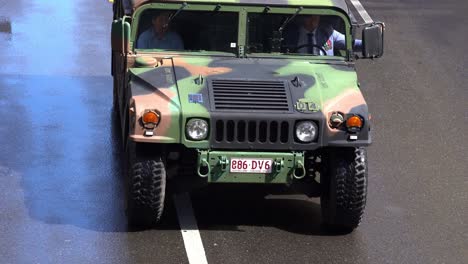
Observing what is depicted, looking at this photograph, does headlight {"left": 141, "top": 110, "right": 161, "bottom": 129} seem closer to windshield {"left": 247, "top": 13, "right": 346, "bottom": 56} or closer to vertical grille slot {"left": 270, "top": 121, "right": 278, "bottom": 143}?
vertical grille slot {"left": 270, "top": 121, "right": 278, "bottom": 143}

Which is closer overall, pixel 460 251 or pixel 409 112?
pixel 460 251

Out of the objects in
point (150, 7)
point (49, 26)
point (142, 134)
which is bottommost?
point (49, 26)

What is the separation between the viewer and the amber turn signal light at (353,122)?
9.52 meters

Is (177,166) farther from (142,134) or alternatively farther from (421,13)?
(421,13)

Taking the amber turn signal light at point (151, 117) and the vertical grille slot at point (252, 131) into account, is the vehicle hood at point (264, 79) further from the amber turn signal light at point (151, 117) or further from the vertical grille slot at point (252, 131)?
the vertical grille slot at point (252, 131)

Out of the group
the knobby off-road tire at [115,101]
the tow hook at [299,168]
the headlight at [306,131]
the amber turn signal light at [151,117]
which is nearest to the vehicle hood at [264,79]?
the headlight at [306,131]

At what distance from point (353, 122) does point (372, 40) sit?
1.57m

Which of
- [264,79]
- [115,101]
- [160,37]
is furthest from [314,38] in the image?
[115,101]

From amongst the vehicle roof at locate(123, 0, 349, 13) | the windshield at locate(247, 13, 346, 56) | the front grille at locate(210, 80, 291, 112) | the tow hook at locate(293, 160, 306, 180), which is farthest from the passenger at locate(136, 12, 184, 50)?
the tow hook at locate(293, 160, 306, 180)

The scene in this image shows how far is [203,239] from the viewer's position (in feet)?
32.3

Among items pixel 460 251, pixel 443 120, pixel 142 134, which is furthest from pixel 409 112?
pixel 142 134

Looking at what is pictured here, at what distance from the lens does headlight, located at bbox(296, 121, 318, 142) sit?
9523 millimetres

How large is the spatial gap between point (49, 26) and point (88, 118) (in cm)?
579

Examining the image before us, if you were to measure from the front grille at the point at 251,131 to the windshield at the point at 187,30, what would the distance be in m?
1.32
